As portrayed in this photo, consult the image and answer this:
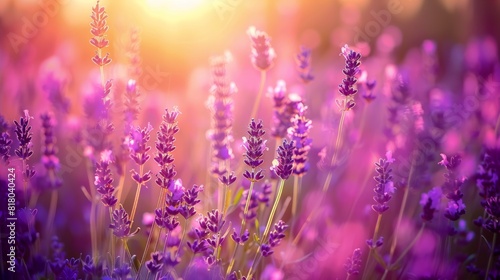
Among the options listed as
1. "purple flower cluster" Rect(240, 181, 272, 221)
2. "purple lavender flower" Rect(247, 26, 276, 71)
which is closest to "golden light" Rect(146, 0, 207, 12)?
"purple lavender flower" Rect(247, 26, 276, 71)

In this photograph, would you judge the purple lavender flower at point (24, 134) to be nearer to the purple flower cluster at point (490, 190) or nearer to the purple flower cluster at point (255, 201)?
the purple flower cluster at point (255, 201)

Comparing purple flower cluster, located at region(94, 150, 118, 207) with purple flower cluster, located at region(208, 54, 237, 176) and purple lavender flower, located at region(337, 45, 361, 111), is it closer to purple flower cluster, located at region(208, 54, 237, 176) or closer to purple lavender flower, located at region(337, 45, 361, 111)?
purple flower cluster, located at region(208, 54, 237, 176)

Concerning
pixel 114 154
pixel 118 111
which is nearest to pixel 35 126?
pixel 118 111

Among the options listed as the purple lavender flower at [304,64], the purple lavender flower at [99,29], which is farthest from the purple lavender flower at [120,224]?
the purple lavender flower at [304,64]

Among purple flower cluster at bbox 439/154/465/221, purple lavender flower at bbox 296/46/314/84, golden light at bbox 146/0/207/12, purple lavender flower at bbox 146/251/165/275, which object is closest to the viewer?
purple lavender flower at bbox 146/251/165/275

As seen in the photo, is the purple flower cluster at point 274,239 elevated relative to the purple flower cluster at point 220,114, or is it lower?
lower

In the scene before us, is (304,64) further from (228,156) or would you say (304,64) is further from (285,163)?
(285,163)
